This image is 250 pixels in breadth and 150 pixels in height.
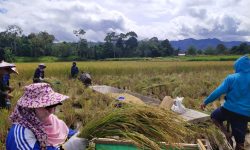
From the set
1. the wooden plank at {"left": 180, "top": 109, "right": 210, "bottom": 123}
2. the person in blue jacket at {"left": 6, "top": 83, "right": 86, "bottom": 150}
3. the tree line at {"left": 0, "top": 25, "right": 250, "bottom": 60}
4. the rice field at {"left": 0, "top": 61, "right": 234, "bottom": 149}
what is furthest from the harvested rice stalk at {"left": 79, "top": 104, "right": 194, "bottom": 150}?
the tree line at {"left": 0, "top": 25, "right": 250, "bottom": 60}

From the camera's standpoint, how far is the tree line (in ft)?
189

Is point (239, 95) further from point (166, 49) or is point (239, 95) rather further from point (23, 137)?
point (166, 49)

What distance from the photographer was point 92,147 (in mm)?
Answer: 3072

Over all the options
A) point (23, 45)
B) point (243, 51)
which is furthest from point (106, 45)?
point (243, 51)

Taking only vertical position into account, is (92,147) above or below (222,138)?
above

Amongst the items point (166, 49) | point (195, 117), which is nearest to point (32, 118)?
point (195, 117)

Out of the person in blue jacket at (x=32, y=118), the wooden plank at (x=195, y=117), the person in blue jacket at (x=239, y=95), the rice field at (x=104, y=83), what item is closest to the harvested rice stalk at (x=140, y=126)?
the rice field at (x=104, y=83)

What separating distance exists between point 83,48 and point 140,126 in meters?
59.7

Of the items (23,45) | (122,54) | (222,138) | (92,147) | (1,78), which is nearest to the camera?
(92,147)

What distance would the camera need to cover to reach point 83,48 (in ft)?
204

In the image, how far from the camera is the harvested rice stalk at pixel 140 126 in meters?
3.02

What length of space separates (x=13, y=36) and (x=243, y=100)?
213 feet

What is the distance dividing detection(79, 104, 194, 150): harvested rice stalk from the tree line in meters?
49.1

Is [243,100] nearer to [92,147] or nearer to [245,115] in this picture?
[245,115]
